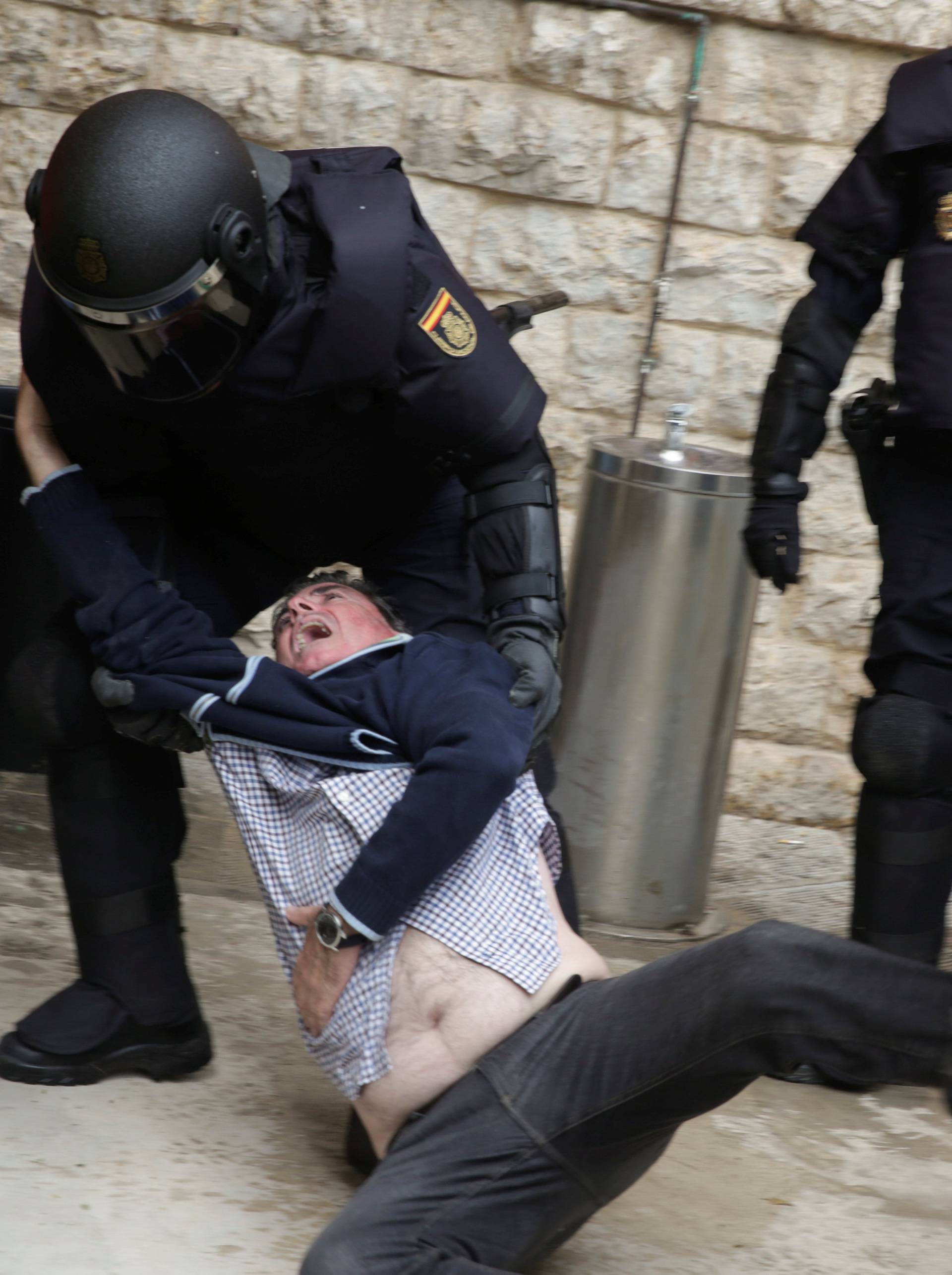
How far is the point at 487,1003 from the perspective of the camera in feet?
6.18

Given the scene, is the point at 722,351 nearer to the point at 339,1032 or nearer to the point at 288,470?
the point at 288,470

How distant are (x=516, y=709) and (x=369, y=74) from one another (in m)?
Result: 2.76

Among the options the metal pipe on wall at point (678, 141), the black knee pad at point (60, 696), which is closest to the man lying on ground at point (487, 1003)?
the black knee pad at point (60, 696)

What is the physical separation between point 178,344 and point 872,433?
134cm

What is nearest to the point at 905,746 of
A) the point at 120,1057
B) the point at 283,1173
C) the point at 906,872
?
the point at 906,872

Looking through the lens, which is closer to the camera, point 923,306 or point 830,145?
point 923,306

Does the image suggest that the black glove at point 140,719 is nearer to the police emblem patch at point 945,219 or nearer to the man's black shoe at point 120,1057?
the man's black shoe at point 120,1057

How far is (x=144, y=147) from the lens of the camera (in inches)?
79.3

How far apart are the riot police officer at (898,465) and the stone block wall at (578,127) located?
1.53m

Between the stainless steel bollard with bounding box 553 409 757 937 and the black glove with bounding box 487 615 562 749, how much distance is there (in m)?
1.10

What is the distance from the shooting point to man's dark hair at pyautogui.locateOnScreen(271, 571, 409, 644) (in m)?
2.30

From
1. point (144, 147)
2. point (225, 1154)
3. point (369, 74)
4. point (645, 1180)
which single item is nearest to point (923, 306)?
point (144, 147)

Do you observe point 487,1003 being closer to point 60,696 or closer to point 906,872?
point 60,696

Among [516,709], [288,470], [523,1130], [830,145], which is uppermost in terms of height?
[830,145]
